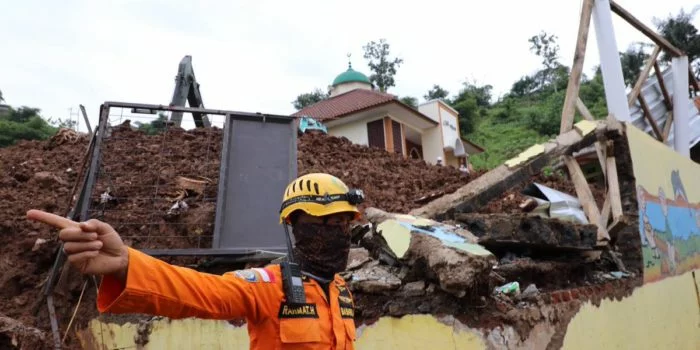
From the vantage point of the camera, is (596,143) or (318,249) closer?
(318,249)

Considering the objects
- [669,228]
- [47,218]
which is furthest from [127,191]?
[669,228]

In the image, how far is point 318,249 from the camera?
2137 mm

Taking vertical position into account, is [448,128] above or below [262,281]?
above

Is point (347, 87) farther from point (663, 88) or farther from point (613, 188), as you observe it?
point (613, 188)

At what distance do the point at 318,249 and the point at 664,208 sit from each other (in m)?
5.87

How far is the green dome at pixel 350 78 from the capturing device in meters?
24.2

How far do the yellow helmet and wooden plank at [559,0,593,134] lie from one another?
456 cm

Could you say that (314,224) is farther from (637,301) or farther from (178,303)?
(637,301)

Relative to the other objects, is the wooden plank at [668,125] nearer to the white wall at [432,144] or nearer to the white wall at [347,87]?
the white wall at [432,144]

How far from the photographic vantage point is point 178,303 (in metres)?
1.49

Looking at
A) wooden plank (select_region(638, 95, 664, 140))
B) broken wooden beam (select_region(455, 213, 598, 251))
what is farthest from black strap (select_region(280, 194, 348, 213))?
wooden plank (select_region(638, 95, 664, 140))

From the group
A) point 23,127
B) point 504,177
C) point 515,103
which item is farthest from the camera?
point 515,103

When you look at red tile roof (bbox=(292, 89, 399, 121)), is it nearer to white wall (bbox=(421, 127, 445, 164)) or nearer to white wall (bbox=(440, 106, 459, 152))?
white wall (bbox=(421, 127, 445, 164))

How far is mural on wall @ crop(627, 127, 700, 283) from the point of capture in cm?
574
